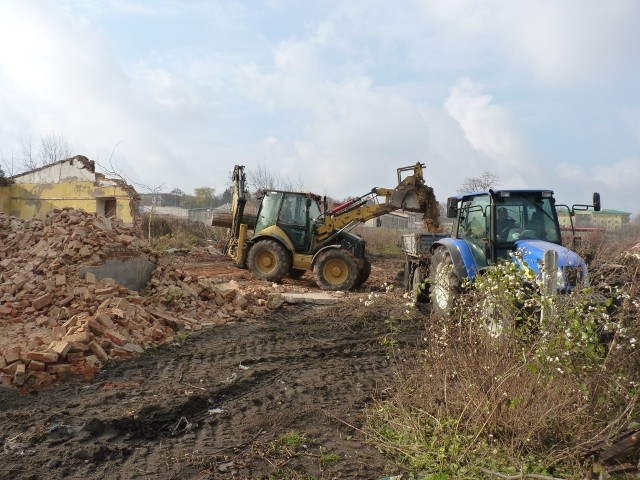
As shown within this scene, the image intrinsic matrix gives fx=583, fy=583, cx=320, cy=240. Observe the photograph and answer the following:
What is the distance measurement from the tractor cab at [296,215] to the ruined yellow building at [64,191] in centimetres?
1087

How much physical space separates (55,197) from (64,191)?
1.95 ft

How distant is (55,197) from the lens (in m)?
25.1

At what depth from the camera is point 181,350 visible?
7875 millimetres

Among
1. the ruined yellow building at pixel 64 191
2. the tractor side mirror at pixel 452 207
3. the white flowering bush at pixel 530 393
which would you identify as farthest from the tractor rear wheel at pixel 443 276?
the ruined yellow building at pixel 64 191

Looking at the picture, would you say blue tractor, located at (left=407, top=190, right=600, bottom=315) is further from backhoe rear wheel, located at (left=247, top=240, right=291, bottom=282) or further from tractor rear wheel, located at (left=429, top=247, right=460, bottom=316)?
backhoe rear wheel, located at (left=247, top=240, right=291, bottom=282)

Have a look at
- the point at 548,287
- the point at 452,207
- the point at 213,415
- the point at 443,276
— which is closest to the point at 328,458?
the point at 213,415

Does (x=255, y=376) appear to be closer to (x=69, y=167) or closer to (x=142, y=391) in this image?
(x=142, y=391)

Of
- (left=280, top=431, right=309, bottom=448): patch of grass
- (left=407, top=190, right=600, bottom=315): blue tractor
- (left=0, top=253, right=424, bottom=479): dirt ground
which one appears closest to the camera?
(left=0, top=253, right=424, bottom=479): dirt ground

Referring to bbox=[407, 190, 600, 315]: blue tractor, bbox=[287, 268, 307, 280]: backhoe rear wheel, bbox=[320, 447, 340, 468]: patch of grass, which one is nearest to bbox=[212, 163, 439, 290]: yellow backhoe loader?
bbox=[287, 268, 307, 280]: backhoe rear wheel

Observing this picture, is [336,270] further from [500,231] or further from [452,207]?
[500,231]

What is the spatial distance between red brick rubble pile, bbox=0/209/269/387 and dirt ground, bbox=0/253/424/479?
0.39 metres

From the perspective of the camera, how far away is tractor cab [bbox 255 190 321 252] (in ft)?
47.9

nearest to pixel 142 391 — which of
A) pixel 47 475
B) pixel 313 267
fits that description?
pixel 47 475

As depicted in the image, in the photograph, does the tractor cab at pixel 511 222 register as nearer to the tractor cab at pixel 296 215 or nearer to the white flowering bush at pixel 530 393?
the white flowering bush at pixel 530 393
